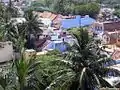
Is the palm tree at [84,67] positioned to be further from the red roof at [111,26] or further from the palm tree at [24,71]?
the red roof at [111,26]

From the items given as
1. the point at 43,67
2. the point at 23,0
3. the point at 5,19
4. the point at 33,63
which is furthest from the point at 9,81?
the point at 23,0

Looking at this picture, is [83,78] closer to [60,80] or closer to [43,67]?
[60,80]

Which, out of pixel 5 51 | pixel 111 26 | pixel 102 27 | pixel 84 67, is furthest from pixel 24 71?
pixel 111 26

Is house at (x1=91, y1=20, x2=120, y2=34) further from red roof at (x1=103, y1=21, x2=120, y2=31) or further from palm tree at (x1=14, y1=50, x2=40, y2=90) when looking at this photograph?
palm tree at (x1=14, y1=50, x2=40, y2=90)

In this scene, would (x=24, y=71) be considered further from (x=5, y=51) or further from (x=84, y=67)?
(x=5, y=51)

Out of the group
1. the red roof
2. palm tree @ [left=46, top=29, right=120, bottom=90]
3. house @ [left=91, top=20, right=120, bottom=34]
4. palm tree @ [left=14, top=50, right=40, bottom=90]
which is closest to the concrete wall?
palm tree @ [left=46, top=29, right=120, bottom=90]

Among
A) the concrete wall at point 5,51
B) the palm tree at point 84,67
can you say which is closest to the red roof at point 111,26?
the concrete wall at point 5,51
